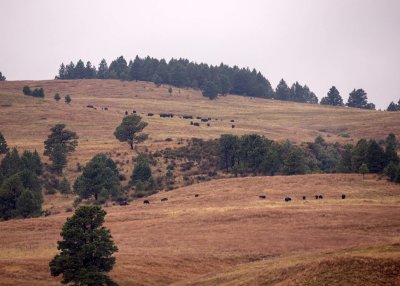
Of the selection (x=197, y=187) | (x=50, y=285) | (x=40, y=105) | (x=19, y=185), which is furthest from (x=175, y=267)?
(x=40, y=105)

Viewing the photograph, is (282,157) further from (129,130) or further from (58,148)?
(58,148)

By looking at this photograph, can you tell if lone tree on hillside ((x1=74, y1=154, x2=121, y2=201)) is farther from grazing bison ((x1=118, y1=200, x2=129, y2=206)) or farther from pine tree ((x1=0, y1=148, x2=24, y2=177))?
pine tree ((x1=0, y1=148, x2=24, y2=177))

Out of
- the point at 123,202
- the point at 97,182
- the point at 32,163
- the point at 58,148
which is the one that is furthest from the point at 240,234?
the point at 58,148

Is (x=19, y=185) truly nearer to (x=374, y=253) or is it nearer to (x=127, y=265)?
(x=127, y=265)

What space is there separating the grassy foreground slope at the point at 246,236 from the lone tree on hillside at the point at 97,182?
6.97m

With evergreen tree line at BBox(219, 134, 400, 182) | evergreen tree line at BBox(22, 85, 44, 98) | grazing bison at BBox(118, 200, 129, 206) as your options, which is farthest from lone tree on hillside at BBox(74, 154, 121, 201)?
evergreen tree line at BBox(22, 85, 44, 98)

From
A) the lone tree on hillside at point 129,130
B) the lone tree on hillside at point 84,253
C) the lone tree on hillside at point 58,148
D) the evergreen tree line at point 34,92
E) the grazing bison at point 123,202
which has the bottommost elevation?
the grazing bison at point 123,202

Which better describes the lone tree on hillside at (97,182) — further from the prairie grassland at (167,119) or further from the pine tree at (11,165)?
the prairie grassland at (167,119)

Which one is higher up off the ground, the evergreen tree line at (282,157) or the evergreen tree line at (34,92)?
the evergreen tree line at (34,92)

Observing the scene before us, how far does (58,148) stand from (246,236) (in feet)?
182

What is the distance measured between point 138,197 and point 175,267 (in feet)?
136

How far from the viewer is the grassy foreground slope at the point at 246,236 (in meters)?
37.8

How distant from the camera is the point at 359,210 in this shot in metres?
65.7

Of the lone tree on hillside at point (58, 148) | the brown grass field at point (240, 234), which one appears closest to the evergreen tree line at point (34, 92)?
the brown grass field at point (240, 234)
